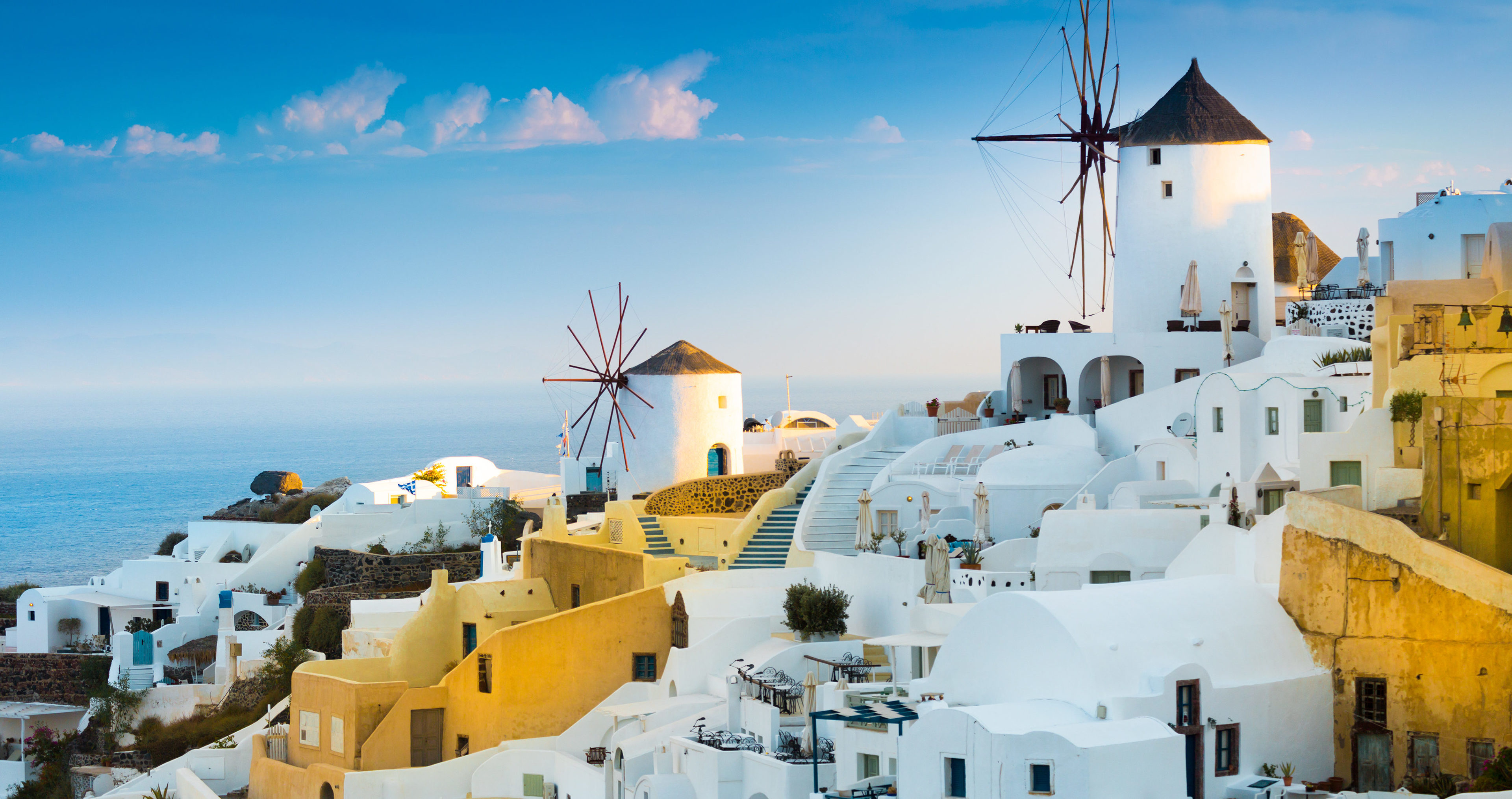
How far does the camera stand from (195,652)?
125ft

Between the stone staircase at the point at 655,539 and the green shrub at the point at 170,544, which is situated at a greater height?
the stone staircase at the point at 655,539

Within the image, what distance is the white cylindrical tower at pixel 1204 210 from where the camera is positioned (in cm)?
3131

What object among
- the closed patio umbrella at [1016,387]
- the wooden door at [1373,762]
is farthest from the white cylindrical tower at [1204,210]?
the wooden door at [1373,762]

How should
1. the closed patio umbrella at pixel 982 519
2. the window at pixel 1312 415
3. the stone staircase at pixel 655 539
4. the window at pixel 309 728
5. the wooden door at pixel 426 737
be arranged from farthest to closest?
1. the stone staircase at pixel 655 539
2. the window at pixel 309 728
3. the wooden door at pixel 426 737
4. the closed patio umbrella at pixel 982 519
5. the window at pixel 1312 415

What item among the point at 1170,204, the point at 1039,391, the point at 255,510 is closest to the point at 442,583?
the point at 1039,391

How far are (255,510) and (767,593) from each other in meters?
24.6

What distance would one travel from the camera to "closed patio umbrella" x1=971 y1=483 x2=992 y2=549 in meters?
25.2

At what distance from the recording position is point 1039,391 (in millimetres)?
33188

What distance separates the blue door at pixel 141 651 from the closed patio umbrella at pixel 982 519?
20.7 metres

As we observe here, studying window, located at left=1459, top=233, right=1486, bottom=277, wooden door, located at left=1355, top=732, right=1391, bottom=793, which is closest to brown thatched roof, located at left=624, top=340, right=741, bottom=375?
window, located at left=1459, top=233, right=1486, bottom=277

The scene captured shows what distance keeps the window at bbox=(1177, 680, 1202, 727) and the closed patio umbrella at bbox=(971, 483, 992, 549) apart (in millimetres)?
7129

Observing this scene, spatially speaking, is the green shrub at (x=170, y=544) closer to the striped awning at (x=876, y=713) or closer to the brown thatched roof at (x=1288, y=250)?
the brown thatched roof at (x=1288, y=250)

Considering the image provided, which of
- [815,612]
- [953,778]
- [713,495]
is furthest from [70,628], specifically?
[953,778]

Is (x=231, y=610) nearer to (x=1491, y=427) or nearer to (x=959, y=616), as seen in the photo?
(x=959, y=616)
